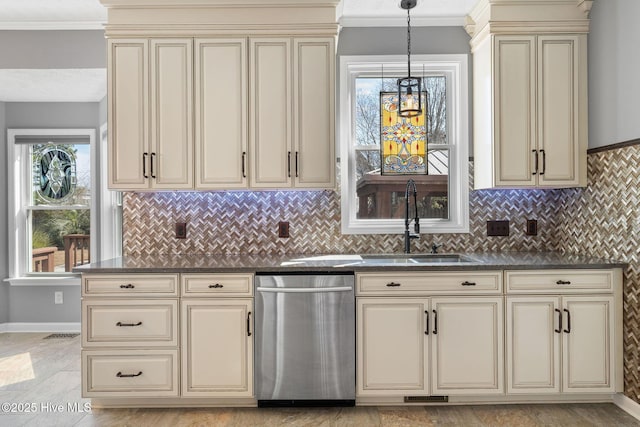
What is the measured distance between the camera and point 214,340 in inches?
104

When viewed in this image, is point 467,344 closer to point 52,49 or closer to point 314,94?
point 314,94

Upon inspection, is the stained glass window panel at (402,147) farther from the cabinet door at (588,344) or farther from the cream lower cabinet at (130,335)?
the cream lower cabinet at (130,335)

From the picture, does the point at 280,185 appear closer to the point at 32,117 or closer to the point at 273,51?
the point at 273,51

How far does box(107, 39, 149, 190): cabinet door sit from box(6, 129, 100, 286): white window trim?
1.71 meters

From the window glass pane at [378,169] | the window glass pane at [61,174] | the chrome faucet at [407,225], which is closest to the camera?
the chrome faucet at [407,225]

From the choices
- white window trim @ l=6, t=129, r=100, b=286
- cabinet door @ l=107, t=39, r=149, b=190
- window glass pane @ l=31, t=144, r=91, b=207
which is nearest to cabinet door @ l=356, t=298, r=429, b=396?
cabinet door @ l=107, t=39, r=149, b=190

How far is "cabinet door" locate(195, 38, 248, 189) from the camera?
2.91 metres

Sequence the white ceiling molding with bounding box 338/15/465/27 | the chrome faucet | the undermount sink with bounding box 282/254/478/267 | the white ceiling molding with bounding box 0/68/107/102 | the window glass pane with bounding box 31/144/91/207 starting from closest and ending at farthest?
the undermount sink with bounding box 282/254/478/267 → the chrome faucet → the white ceiling molding with bounding box 338/15/465/27 → the white ceiling molding with bounding box 0/68/107/102 → the window glass pane with bounding box 31/144/91/207

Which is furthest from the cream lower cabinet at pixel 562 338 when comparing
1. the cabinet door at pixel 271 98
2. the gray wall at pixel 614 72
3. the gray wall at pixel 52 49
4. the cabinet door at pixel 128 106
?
the gray wall at pixel 52 49

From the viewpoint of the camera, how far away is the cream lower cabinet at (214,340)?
263cm

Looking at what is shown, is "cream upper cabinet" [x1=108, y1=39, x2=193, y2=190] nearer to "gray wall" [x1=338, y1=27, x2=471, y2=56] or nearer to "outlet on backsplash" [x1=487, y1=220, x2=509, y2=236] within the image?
"gray wall" [x1=338, y1=27, x2=471, y2=56]

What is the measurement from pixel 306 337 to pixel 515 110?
2.03 metres

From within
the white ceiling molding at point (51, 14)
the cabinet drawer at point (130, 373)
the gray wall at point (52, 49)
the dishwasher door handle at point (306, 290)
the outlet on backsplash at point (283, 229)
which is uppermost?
the white ceiling molding at point (51, 14)

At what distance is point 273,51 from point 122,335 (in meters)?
2.04
